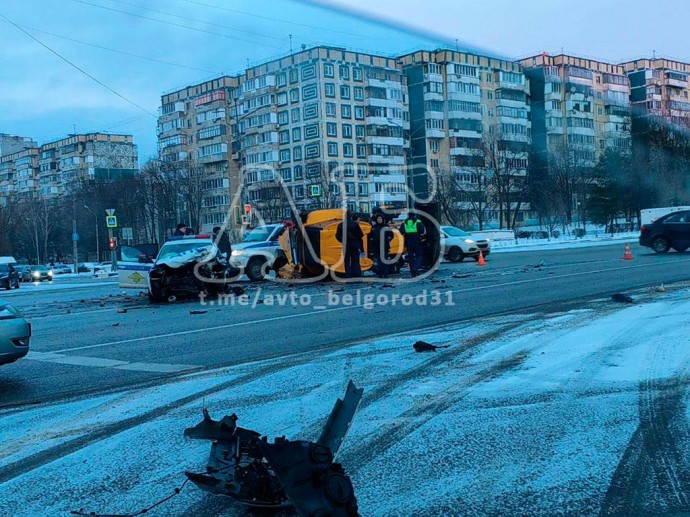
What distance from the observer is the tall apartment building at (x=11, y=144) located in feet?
440

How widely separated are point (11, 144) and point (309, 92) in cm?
8336

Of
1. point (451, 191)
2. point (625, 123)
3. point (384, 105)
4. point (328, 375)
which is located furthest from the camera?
point (384, 105)

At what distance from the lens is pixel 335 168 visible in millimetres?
73250

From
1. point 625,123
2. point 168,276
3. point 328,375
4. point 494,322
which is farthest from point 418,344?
point 625,123

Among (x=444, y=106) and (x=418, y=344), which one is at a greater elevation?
(x=444, y=106)

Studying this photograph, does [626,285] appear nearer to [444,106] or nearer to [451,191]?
[451,191]

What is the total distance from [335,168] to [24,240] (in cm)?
4632

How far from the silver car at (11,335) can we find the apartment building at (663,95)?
114 feet

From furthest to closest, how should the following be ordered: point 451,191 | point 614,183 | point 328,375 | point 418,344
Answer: point 451,191
point 614,183
point 418,344
point 328,375

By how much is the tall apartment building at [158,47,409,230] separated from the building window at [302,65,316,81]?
0.40 feet

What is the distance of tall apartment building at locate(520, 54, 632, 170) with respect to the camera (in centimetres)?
2955

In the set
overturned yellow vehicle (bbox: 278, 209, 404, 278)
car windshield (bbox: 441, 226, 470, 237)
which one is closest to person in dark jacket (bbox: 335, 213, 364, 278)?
overturned yellow vehicle (bbox: 278, 209, 404, 278)

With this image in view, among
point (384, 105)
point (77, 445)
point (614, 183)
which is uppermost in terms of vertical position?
point (384, 105)

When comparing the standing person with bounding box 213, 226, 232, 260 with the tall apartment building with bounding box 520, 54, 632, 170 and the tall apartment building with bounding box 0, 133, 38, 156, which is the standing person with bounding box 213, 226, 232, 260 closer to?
the tall apartment building with bounding box 520, 54, 632, 170
